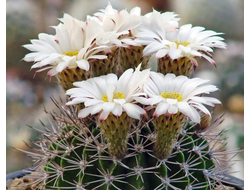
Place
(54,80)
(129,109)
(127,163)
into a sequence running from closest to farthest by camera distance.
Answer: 1. (129,109)
2. (127,163)
3. (54,80)

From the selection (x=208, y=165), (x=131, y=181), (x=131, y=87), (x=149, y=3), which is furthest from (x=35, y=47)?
(x=149, y=3)

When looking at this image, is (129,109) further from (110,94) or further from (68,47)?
(68,47)

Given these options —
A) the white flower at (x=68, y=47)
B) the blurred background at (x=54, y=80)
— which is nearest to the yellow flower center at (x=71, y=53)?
the white flower at (x=68, y=47)

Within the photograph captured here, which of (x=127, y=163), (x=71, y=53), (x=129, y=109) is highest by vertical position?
(x=71, y=53)

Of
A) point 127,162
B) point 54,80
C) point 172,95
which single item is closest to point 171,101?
point 172,95

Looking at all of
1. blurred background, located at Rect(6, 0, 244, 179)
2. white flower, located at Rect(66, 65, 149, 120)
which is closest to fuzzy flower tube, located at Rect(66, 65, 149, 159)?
white flower, located at Rect(66, 65, 149, 120)

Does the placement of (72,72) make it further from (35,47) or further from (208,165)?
(208,165)
